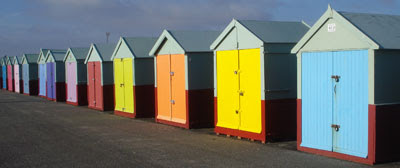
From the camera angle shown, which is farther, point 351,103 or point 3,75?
point 3,75

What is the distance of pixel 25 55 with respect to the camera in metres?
36.9

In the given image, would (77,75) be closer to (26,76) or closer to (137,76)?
(137,76)

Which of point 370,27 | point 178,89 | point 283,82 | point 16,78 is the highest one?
point 370,27

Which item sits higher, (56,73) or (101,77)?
(56,73)

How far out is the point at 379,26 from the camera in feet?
32.6

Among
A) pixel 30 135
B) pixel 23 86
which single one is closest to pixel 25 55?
pixel 23 86

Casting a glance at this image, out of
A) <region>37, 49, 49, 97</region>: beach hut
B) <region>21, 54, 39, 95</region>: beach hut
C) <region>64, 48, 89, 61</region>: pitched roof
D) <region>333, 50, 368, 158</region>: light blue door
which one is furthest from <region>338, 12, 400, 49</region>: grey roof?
<region>21, 54, 39, 95</region>: beach hut

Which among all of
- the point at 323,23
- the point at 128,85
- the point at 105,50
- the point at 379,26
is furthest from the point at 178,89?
the point at 105,50

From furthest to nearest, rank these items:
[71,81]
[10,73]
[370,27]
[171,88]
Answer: [10,73]
[71,81]
[171,88]
[370,27]

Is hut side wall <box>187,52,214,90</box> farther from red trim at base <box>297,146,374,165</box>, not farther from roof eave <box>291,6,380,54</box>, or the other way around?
red trim at base <box>297,146,374,165</box>

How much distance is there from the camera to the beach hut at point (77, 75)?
1013 inches

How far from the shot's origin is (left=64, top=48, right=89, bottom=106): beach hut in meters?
25.7

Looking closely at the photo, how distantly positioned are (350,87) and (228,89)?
4456 millimetres

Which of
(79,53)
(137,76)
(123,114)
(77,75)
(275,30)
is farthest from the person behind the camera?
(79,53)
